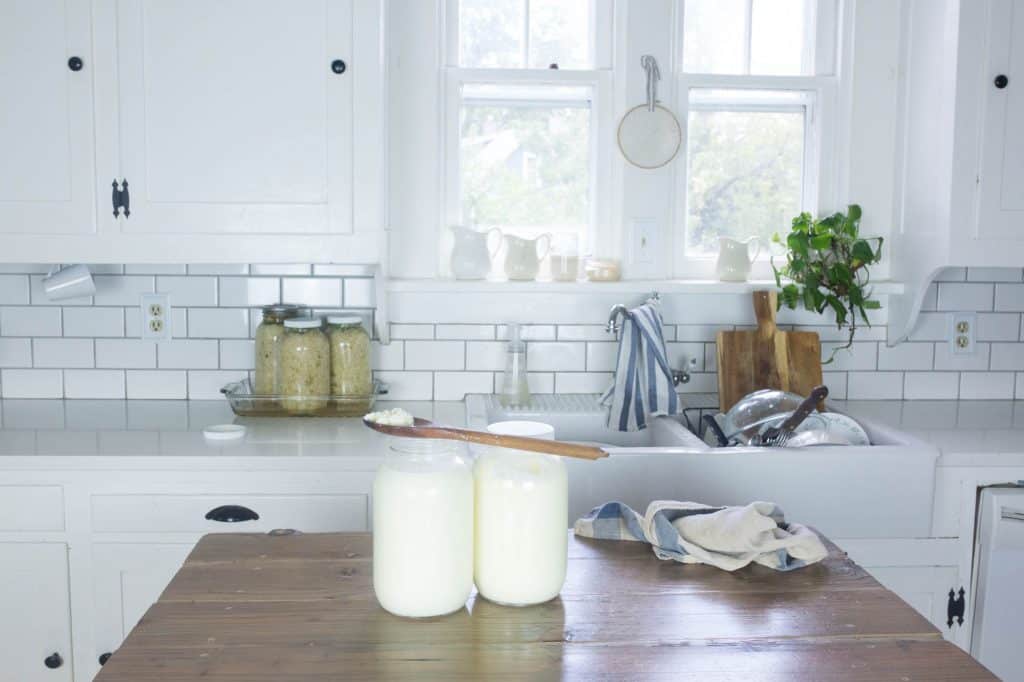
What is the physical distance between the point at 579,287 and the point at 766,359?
58cm

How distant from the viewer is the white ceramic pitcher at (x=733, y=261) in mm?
2912

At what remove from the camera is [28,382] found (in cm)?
285

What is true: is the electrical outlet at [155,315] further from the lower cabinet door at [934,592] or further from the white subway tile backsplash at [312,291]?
the lower cabinet door at [934,592]

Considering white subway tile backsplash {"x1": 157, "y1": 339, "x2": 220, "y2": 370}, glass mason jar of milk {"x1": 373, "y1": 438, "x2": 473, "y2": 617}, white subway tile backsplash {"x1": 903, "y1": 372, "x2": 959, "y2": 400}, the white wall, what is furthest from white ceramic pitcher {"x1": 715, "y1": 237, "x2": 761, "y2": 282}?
glass mason jar of milk {"x1": 373, "y1": 438, "x2": 473, "y2": 617}

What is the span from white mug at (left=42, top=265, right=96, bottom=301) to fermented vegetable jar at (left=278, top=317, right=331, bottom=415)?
1.89 ft

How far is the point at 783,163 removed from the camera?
3020 millimetres

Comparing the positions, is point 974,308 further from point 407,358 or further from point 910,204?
point 407,358

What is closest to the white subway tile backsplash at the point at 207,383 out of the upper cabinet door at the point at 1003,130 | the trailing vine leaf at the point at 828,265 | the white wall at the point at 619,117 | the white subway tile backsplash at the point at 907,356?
the white wall at the point at 619,117

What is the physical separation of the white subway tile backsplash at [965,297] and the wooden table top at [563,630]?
1.82 meters

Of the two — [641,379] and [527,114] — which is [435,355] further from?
[527,114]

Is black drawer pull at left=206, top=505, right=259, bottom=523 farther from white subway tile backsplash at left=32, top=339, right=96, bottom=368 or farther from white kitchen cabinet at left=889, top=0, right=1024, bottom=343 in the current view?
white kitchen cabinet at left=889, top=0, right=1024, bottom=343

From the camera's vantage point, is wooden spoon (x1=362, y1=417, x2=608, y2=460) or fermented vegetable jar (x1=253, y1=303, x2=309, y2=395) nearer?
wooden spoon (x1=362, y1=417, x2=608, y2=460)

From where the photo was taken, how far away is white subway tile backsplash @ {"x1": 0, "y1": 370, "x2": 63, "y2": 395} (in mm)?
2844

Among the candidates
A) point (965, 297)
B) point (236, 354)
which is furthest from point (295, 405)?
point (965, 297)
